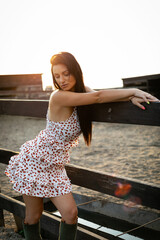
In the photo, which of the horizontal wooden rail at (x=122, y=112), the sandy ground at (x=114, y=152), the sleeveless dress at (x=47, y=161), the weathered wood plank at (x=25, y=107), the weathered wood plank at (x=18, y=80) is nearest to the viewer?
the horizontal wooden rail at (x=122, y=112)

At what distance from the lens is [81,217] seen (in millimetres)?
3402

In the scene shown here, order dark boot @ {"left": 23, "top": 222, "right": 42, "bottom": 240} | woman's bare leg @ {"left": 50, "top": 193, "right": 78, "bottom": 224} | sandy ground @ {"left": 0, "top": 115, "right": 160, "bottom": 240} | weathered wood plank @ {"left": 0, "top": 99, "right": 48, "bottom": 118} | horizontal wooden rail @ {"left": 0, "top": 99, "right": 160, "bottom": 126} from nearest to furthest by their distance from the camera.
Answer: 1. horizontal wooden rail @ {"left": 0, "top": 99, "right": 160, "bottom": 126}
2. woman's bare leg @ {"left": 50, "top": 193, "right": 78, "bottom": 224}
3. dark boot @ {"left": 23, "top": 222, "right": 42, "bottom": 240}
4. weathered wood plank @ {"left": 0, "top": 99, "right": 48, "bottom": 118}
5. sandy ground @ {"left": 0, "top": 115, "right": 160, "bottom": 240}

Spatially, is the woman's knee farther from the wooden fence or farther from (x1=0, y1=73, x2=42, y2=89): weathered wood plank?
(x1=0, y1=73, x2=42, y2=89): weathered wood plank

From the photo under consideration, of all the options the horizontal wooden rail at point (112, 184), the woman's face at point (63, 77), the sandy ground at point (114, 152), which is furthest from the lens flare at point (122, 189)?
the sandy ground at point (114, 152)

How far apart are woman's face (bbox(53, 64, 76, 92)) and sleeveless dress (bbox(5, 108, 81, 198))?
18 centimetres

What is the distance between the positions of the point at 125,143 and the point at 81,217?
5051 mm

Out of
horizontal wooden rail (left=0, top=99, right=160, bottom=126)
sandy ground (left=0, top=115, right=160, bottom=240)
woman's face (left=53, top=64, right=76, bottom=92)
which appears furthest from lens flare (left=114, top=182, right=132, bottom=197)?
sandy ground (left=0, top=115, right=160, bottom=240)

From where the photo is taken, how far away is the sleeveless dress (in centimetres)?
194

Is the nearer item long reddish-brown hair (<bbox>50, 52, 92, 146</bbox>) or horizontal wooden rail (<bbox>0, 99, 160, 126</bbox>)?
horizontal wooden rail (<bbox>0, 99, 160, 126</bbox>)

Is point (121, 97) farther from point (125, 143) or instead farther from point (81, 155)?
point (125, 143)

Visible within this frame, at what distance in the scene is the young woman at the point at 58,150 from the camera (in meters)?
1.88

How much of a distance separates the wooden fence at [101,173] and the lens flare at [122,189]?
0.02 meters

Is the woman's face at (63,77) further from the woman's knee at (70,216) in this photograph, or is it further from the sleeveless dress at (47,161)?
the woman's knee at (70,216)

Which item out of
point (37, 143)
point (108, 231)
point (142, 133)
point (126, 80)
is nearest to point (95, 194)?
point (108, 231)
